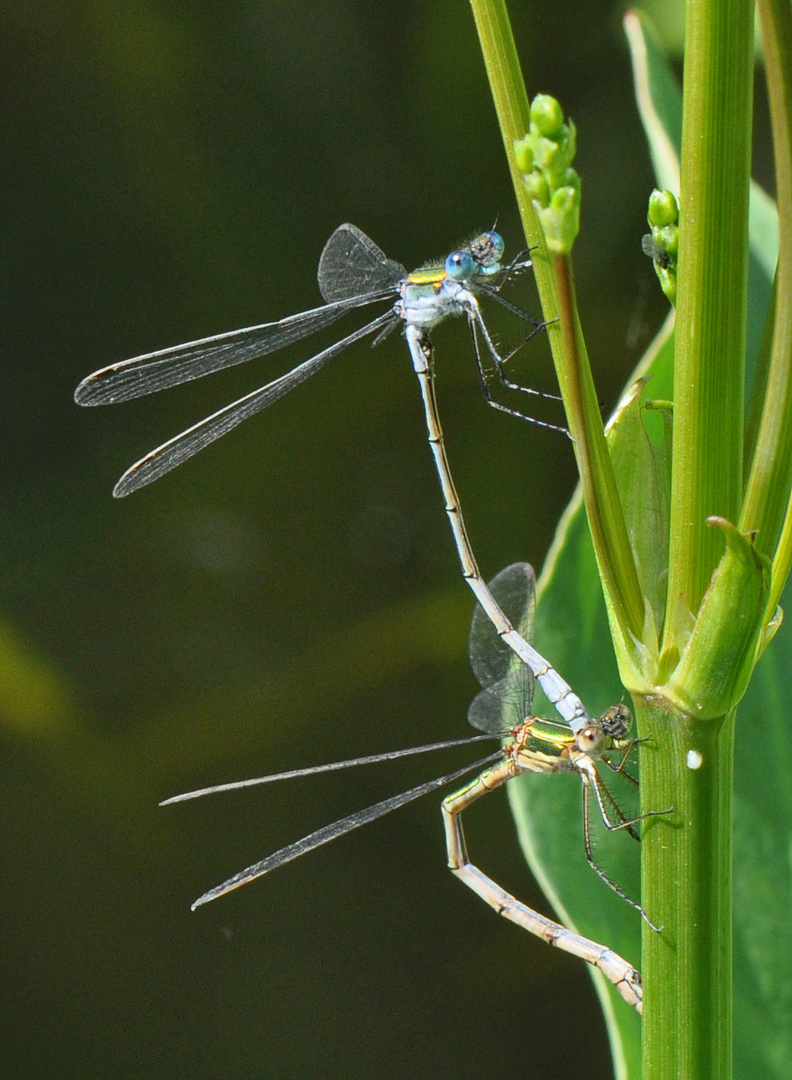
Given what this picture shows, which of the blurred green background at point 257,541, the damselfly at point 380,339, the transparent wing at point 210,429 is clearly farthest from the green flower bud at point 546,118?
the blurred green background at point 257,541

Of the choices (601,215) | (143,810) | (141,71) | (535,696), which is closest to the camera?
(535,696)

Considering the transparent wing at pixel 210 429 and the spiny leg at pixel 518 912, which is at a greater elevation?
the transparent wing at pixel 210 429

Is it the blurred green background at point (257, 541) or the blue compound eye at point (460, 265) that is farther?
the blurred green background at point (257, 541)

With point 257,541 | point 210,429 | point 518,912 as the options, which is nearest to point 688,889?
point 518,912

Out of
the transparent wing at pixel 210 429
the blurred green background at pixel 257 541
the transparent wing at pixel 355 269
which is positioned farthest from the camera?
the blurred green background at pixel 257 541

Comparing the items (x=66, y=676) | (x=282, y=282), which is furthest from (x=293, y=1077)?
(x=282, y=282)

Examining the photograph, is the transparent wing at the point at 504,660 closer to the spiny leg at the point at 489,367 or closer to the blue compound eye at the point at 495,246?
the spiny leg at the point at 489,367

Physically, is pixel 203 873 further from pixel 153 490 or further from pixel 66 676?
pixel 153 490
